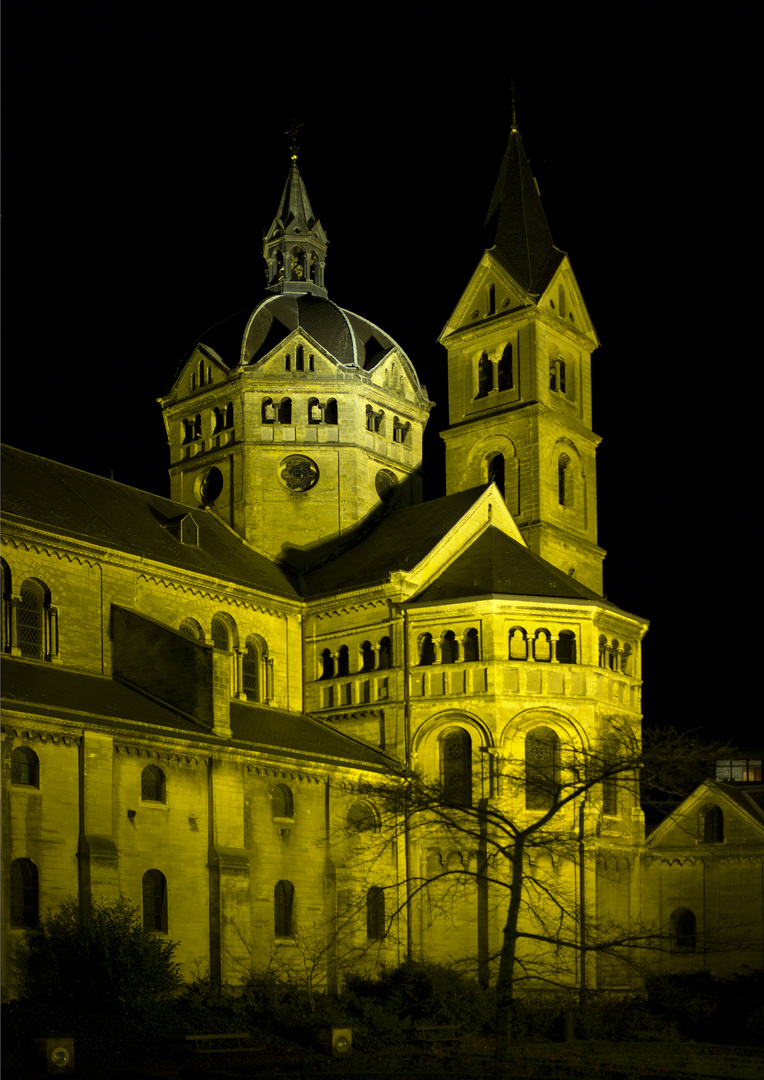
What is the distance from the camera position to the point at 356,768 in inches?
2101

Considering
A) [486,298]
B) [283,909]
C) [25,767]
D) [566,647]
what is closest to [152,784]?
[25,767]

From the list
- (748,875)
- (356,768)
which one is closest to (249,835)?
(356,768)

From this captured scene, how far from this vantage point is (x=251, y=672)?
59531mm

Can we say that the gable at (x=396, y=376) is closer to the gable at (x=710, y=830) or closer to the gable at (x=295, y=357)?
the gable at (x=295, y=357)

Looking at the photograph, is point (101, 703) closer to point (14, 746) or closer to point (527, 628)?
point (14, 746)

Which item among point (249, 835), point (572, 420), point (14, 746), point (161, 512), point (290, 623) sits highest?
point (572, 420)

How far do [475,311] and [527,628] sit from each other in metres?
21.8

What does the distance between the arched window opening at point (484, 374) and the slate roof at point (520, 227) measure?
3.98 m

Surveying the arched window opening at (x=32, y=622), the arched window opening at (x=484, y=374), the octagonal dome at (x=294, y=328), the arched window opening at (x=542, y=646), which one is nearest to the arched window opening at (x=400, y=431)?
the octagonal dome at (x=294, y=328)

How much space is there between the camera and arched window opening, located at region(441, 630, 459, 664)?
56938 millimetres

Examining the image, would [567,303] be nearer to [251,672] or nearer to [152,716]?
[251,672]

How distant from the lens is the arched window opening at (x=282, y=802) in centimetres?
5062

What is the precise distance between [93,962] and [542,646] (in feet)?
75.4

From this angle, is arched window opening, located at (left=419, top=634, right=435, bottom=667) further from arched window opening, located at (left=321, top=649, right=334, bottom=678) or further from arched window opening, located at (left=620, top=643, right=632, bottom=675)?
arched window opening, located at (left=620, top=643, right=632, bottom=675)
